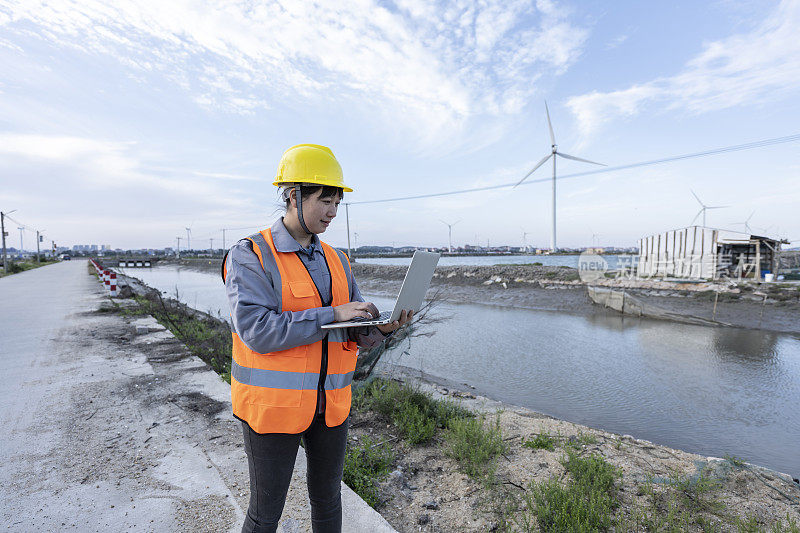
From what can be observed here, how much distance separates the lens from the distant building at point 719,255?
2086 centimetres

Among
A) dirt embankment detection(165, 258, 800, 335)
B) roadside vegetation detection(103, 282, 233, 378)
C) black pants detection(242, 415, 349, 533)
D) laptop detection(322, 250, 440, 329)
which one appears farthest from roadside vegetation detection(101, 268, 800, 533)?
dirt embankment detection(165, 258, 800, 335)

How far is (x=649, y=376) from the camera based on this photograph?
8133 mm

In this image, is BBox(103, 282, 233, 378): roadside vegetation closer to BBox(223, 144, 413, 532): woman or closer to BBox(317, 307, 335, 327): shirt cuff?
BBox(223, 144, 413, 532): woman

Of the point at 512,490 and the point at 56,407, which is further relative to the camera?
the point at 56,407

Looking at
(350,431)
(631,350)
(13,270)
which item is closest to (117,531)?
(350,431)

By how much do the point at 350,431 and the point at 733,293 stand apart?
18.9 m

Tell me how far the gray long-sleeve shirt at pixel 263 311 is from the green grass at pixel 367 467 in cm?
186

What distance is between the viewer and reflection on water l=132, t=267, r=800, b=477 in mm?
5609

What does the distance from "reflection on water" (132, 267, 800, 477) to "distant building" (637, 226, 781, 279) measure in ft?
32.4

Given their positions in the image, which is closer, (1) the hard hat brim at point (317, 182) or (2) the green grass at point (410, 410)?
(1) the hard hat brim at point (317, 182)

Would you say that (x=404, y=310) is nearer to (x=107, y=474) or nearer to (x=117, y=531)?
(x=117, y=531)

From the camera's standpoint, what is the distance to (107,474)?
9.16ft

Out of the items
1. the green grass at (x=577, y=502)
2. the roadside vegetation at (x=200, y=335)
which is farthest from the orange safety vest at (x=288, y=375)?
the roadside vegetation at (x=200, y=335)

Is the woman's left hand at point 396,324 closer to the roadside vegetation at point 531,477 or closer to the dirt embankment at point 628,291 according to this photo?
the roadside vegetation at point 531,477
